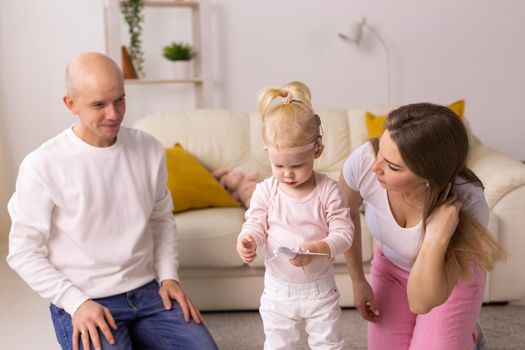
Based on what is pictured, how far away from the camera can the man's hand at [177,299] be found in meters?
2.03

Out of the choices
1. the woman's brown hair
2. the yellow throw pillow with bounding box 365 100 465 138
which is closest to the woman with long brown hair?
the woman's brown hair

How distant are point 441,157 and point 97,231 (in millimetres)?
1012

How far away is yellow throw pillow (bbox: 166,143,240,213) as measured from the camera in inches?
118

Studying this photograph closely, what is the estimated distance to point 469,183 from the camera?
1818mm

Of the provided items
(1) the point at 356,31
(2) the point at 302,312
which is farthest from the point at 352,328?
(1) the point at 356,31

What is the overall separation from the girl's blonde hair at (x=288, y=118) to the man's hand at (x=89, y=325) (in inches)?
27.4

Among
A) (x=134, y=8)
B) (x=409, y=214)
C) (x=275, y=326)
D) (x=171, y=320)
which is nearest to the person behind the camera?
(x=275, y=326)

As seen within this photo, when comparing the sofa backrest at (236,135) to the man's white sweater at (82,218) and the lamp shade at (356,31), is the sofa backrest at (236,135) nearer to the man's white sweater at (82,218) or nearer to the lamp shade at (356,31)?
the lamp shade at (356,31)

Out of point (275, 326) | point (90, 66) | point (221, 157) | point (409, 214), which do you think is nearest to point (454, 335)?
point (409, 214)

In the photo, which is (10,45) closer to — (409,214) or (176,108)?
(176,108)

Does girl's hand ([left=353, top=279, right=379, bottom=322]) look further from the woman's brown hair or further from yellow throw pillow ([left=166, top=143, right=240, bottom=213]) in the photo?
yellow throw pillow ([left=166, top=143, right=240, bottom=213])

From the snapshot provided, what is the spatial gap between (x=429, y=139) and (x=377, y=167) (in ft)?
0.50

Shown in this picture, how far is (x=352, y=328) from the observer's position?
2.69 metres

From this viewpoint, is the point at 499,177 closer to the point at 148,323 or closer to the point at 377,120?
the point at 377,120
